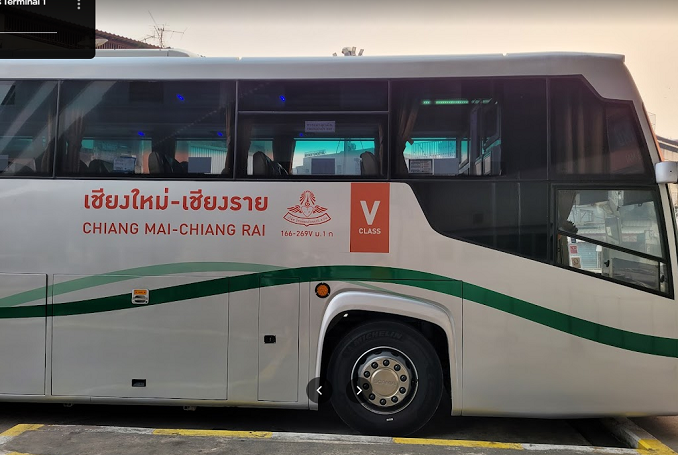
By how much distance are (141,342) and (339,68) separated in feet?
10.2

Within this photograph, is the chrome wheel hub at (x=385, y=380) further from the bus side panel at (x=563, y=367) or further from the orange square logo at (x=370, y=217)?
the orange square logo at (x=370, y=217)

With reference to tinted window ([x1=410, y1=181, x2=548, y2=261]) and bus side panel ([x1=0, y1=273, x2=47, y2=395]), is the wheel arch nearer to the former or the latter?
tinted window ([x1=410, y1=181, x2=548, y2=261])

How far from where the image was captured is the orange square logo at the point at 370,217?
4387 millimetres

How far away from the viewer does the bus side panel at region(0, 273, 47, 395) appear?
15.2 feet

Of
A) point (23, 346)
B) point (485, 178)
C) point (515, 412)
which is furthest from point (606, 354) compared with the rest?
point (23, 346)

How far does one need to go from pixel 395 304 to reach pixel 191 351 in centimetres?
191

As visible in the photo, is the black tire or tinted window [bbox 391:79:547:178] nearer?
tinted window [bbox 391:79:547:178]

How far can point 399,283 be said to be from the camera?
14.4 ft

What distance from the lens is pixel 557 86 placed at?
437cm

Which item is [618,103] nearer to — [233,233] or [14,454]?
[233,233]

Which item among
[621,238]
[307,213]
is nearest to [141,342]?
[307,213]

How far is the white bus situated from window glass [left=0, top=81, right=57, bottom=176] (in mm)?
21

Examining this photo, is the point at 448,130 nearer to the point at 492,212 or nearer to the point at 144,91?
the point at 492,212

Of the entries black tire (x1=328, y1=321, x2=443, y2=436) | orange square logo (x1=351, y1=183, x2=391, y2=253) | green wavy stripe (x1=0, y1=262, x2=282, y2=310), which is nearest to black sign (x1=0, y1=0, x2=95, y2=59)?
green wavy stripe (x1=0, y1=262, x2=282, y2=310)
